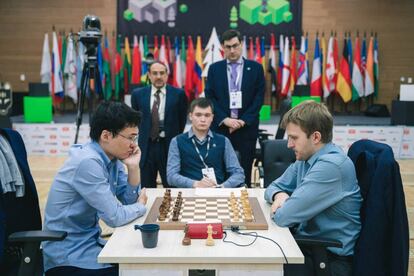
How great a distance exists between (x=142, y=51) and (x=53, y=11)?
1.86m

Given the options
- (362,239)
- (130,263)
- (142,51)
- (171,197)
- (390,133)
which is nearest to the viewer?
(130,263)

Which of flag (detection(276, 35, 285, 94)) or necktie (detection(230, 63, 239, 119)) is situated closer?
necktie (detection(230, 63, 239, 119))

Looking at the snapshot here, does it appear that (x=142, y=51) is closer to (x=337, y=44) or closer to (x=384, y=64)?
(x=337, y=44)

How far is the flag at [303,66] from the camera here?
9422 millimetres

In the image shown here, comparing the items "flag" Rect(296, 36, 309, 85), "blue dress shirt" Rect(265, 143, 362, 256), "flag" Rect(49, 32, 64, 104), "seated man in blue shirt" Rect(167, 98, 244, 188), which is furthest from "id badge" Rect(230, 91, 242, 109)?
"flag" Rect(49, 32, 64, 104)

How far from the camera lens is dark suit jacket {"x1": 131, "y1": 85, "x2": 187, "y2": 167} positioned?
4508 millimetres

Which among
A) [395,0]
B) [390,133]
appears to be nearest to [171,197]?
[390,133]

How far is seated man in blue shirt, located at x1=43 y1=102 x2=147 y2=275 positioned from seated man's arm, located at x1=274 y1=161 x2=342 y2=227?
0.65 m

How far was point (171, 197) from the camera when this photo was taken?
8.85 ft

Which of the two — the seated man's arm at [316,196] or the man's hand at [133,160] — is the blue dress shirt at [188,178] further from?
the seated man's arm at [316,196]

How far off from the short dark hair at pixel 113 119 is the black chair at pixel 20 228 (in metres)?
0.38

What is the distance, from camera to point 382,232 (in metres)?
2.11

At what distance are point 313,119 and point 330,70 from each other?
7.45m

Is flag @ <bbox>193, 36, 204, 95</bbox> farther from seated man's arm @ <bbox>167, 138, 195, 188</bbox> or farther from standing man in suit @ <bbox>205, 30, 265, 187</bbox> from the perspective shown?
seated man's arm @ <bbox>167, 138, 195, 188</bbox>
